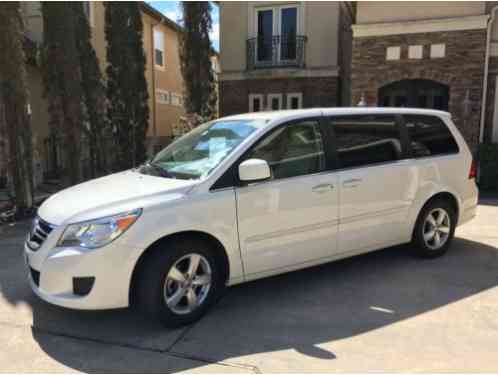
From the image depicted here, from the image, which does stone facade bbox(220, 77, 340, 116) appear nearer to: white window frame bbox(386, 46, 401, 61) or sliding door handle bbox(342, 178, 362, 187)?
Result: white window frame bbox(386, 46, 401, 61)

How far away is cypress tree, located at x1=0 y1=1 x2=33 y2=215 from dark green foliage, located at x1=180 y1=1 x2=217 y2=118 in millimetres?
6243

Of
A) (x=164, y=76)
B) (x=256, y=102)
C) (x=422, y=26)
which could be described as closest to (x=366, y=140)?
(x=422, y=26)

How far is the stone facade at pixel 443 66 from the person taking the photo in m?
10.3

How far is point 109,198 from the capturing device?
353 centimetres

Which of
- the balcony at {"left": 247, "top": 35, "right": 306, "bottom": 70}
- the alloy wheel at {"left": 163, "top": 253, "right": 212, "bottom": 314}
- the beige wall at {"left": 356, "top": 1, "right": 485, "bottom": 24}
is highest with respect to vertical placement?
the beige wall at {"left": 356, "top": 1, "right": 485, "bottom": 24}

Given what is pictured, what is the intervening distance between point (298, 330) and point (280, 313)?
342mm

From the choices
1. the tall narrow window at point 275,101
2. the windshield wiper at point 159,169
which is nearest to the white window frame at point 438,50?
the tall narrow window at point 275,101

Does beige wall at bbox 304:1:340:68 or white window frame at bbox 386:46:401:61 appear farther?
beige wall at bbox 304:1:340:68

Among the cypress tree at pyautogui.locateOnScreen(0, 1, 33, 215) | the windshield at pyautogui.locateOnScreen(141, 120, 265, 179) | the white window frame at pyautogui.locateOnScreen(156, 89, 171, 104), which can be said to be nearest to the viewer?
the windshield at pyautogui.locateOnScreen(141, 120, 265, 179)

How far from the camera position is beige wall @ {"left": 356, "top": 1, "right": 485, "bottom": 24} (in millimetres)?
10336

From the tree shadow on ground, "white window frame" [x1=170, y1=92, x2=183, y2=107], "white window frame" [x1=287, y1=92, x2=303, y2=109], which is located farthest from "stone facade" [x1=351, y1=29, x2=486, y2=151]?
"white window frame" [x1=170, y1=92, x2=183, y2=107]

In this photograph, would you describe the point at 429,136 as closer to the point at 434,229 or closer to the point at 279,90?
the point at 434,229

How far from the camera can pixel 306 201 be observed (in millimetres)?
4027

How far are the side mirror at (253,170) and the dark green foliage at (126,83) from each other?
10275 millimetres
